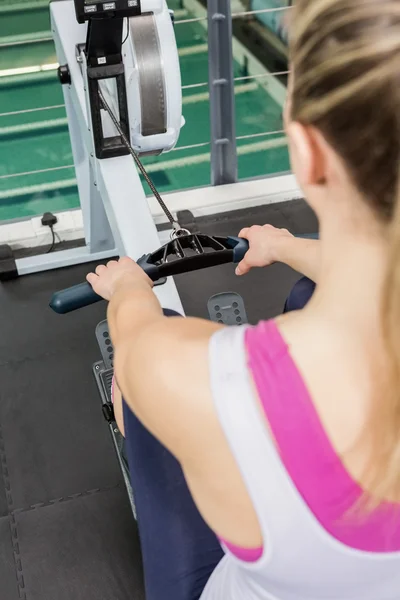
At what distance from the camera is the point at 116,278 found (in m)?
1.28

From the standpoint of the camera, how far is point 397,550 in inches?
32.4

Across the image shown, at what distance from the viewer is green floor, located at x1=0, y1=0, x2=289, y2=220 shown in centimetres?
467

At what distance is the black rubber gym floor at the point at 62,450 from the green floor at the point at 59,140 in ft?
5.77

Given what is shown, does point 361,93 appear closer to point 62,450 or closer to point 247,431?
point 247,431

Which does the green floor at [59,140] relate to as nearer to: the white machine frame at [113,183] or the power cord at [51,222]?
the power cord at [51,222]

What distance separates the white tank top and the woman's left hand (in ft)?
1.60

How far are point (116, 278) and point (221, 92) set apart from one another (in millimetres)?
2188

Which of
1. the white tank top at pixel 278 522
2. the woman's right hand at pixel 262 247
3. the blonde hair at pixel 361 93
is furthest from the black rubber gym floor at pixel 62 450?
the blonde hair at pixel 361 93

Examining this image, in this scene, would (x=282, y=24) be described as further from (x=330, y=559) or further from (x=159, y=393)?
(x=330, y=559)

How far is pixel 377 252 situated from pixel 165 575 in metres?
0.74

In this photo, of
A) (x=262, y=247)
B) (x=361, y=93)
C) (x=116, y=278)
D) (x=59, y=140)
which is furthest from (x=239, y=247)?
(x=59, y=140)

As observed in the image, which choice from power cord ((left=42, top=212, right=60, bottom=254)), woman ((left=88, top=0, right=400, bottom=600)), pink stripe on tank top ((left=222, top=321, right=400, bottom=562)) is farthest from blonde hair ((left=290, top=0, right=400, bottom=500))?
power cord ((left=42, top=212, right=60, bottom=254))

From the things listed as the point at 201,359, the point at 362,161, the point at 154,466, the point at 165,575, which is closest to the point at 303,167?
the point at 362,161

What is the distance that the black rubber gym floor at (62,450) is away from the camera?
1.99 metres
